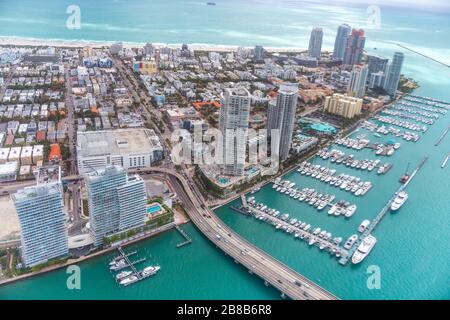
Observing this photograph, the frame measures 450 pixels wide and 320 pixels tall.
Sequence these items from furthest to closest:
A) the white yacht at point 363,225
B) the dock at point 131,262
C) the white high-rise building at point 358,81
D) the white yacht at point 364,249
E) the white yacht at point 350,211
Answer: the white high-rise building at point 358,81, the white yacht at point 350,211, the white yacht at point 363,225, the white yacht at point 364,249, the dock at point 131,262

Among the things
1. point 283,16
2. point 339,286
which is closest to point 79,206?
point 339,286

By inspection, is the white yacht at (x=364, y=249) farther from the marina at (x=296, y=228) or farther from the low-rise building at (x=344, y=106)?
the low-rise building at (x=344, y=106)

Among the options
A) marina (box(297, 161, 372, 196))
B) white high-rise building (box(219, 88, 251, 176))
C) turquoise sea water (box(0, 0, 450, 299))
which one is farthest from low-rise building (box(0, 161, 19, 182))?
marina (box(297, 161, 372, 196))

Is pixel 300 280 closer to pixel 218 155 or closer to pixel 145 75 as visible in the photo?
pixel 218 155

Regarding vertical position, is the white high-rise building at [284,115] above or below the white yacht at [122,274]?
above

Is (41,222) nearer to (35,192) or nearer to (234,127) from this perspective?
(35,192)

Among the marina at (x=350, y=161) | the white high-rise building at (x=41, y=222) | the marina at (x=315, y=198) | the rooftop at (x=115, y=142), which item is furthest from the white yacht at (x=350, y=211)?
the white high-rise building at (x=41, y=222)
